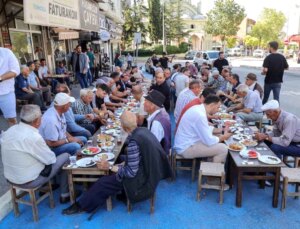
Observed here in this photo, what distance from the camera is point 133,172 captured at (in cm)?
353

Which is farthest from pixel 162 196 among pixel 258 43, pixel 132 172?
pixel 258 43

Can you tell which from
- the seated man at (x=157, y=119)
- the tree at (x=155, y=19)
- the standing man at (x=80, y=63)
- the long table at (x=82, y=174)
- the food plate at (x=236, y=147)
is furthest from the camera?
the tree at (x=155, y=19)

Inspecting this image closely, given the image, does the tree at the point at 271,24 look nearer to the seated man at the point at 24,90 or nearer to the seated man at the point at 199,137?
the seated man at the point at 24,90

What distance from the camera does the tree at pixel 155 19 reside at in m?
43.9

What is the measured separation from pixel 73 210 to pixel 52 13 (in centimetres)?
459

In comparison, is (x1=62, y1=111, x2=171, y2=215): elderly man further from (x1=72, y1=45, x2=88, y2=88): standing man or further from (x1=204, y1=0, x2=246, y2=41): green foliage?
(x1=204, y1=0, x2=246, y2=41): green foliage

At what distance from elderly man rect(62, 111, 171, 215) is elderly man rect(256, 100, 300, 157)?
2.02 metres

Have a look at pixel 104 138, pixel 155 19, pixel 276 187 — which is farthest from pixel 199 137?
pixel 155 19

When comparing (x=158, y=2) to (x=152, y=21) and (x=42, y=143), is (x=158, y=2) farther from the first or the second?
(x=42, y=143)

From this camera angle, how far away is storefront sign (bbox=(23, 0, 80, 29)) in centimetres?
521

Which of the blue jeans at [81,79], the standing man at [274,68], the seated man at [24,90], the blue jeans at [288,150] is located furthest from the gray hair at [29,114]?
the blue jeans at [81,79]

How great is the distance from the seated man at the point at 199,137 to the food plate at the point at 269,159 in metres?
0.60

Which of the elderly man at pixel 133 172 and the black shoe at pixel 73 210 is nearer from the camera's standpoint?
the elderly man at pixel 133 172

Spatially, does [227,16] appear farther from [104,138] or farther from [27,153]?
[27,153]
